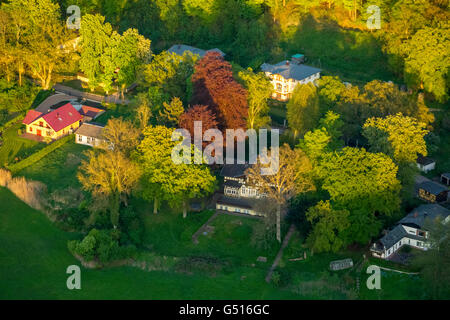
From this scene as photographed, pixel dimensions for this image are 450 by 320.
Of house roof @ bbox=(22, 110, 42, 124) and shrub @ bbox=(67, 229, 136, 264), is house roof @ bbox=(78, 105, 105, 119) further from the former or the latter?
shrub @ bbox=(67, 229, 136, 264)

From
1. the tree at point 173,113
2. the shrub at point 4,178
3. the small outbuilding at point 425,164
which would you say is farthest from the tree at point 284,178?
the shrub at point 4,178

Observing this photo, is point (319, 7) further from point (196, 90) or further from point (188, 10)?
point (196, 90)

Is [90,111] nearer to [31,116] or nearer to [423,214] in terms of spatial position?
[31,116]

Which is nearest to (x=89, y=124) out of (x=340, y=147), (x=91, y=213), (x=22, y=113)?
(x=22, y=113)

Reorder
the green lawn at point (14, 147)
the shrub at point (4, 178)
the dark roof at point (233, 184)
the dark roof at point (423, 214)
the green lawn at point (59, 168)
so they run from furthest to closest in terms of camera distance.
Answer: the green lawn at point (14, 147), the green lawn at point (59, 168), the shrub at point (4, 178), the dark roof at point (233, 184), the dark roof at point (423, 214)

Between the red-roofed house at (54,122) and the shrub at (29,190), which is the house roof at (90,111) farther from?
the shrub at (29,190)

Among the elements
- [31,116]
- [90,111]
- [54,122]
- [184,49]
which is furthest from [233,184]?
[184,49]
